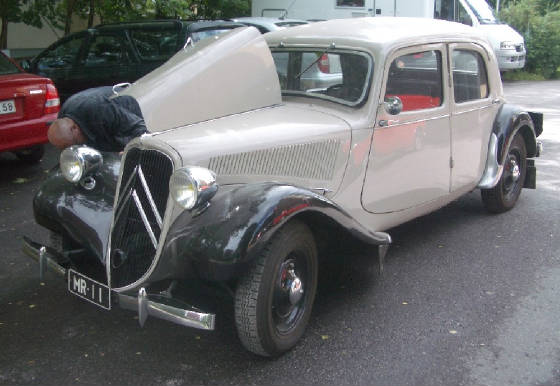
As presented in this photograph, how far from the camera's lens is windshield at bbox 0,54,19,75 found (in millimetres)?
7270

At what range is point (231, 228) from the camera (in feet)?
9.90

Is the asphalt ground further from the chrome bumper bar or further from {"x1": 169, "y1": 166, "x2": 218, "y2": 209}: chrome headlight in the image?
{"x1": 169, "y1": 166, "x2": 218, "y2": 209}: chrome headlight

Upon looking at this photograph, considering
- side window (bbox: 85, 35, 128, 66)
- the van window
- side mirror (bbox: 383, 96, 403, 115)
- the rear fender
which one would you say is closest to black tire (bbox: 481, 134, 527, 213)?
the rear fender

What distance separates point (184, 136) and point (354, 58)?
4.84 feet

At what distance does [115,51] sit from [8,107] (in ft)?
9.37

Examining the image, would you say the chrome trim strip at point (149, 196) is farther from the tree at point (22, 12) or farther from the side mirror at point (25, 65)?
the tree at point (22, 12)

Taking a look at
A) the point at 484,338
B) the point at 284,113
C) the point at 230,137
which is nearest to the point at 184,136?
the point at 230,137

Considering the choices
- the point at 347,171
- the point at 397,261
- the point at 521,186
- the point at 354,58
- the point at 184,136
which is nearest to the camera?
the point at 184,136

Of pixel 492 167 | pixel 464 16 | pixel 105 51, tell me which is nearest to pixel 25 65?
pixel 105 51

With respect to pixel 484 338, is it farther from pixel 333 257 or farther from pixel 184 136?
pixel 184 136

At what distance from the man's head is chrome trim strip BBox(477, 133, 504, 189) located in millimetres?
3318

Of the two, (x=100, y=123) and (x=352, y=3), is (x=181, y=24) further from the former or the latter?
(x=352, y=3)

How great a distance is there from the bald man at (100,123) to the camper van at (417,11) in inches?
394

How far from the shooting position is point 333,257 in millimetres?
4074
